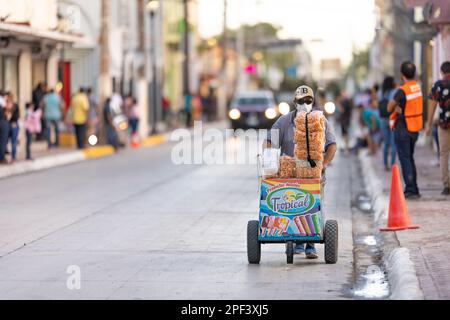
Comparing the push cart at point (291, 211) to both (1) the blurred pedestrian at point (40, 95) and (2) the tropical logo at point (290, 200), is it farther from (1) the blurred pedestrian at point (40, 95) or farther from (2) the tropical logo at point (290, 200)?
(1) the blurred pedestrian at point (40, 95)

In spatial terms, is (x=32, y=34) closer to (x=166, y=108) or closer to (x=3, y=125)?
(x=3, y=125)

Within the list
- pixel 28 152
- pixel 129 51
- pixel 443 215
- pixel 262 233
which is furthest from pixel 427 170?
pixel 129 51

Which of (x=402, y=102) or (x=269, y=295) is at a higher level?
(x=402, y=102)

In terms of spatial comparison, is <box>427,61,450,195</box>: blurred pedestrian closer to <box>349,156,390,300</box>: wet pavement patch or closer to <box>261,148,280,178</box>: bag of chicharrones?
<box>349,156,390,300</box>: wet pavement patch

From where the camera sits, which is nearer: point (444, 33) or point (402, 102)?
point (402, 102)

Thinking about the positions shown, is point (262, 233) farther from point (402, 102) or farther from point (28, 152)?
point (28, 152)

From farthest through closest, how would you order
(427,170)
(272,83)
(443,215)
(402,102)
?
(272,83)
(427,170)
(402,102)
(443,215)

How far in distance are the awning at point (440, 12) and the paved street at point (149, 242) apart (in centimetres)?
344

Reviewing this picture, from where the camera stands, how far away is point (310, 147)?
12.1 metres

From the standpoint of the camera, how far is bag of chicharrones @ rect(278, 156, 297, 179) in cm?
1210

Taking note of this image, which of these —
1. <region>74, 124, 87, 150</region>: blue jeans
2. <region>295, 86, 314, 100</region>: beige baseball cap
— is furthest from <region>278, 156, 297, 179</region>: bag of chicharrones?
<region>74, 124, 87, 150</region>: blue jeans

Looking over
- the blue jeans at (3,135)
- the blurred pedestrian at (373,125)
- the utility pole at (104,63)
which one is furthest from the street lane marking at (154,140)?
the blue jeans at (3,135)

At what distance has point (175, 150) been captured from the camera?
3841cm
